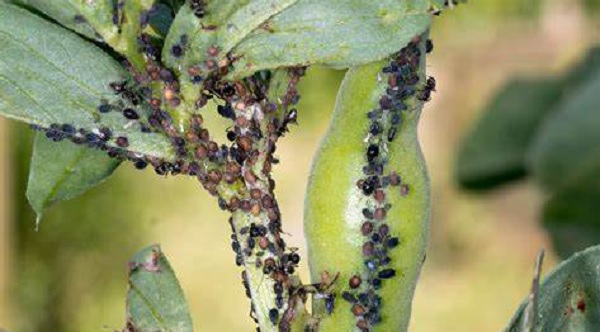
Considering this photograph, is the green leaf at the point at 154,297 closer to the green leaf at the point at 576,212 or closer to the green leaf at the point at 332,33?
the green leaf at the point at 332,33

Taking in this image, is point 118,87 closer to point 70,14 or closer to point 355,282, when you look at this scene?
point 70,14

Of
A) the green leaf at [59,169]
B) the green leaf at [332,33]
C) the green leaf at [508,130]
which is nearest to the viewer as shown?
the green leaf at [332,33]

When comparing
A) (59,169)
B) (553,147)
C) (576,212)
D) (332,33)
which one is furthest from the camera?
(553,147)

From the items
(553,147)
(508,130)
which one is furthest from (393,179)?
(508,130)

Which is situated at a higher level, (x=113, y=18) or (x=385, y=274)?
(x=113, y=18)

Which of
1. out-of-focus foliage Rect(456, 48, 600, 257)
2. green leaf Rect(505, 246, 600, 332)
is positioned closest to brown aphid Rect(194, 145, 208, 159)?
green leaf Rect(505, 246, 600, 332)

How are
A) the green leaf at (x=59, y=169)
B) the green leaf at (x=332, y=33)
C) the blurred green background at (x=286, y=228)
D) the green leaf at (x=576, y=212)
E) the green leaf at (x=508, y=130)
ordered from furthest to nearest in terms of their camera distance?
1. the blurred green background at (x=286, y=228)
2. the green leaf at (x=508, y=130)
3. the green leaf at (x=576, y=212)
4. the green leaf at (x=59, y=169)
5. the green leaf at (x=332, y=33)

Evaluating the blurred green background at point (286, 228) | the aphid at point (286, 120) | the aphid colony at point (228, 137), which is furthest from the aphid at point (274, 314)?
the blurred green background at point (286, 228)
